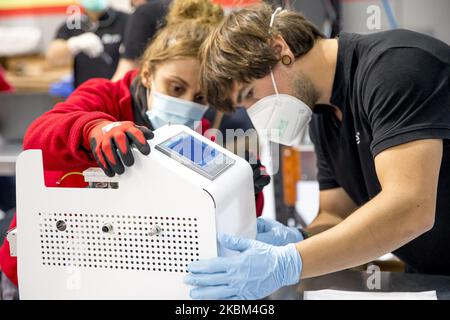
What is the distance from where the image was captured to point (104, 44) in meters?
3.34

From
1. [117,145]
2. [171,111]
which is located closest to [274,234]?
[171,111]

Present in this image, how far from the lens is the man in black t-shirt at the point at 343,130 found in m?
1.25

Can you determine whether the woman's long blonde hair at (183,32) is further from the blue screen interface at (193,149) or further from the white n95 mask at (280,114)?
the blue screen interface at (193,149)

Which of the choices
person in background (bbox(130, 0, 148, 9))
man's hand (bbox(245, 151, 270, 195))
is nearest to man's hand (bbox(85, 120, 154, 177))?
man's hand (bbox(245, 151, 270, 195))

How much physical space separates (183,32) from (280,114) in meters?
0.35

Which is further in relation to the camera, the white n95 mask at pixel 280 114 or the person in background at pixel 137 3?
the person in background at pixel 137 3

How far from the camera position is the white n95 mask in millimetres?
1552

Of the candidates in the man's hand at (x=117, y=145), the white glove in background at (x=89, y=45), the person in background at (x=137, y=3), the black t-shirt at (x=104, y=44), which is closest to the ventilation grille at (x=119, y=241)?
the man's hand at (x=117, y=145)

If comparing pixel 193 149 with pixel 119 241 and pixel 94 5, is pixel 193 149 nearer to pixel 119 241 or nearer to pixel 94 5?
pixel 119 241

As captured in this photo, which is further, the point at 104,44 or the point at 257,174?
the point at 104,44

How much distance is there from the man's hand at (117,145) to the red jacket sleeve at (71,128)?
0.09 metres

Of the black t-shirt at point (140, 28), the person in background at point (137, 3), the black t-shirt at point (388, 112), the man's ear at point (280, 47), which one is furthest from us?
the person in background at point (137, 3)

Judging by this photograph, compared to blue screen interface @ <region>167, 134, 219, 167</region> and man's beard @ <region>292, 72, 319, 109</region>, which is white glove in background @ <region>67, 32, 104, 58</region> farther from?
blue screen interface @ <region>167, 134, 219, 167</region>

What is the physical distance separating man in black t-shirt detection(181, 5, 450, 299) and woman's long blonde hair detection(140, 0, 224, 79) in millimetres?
128
